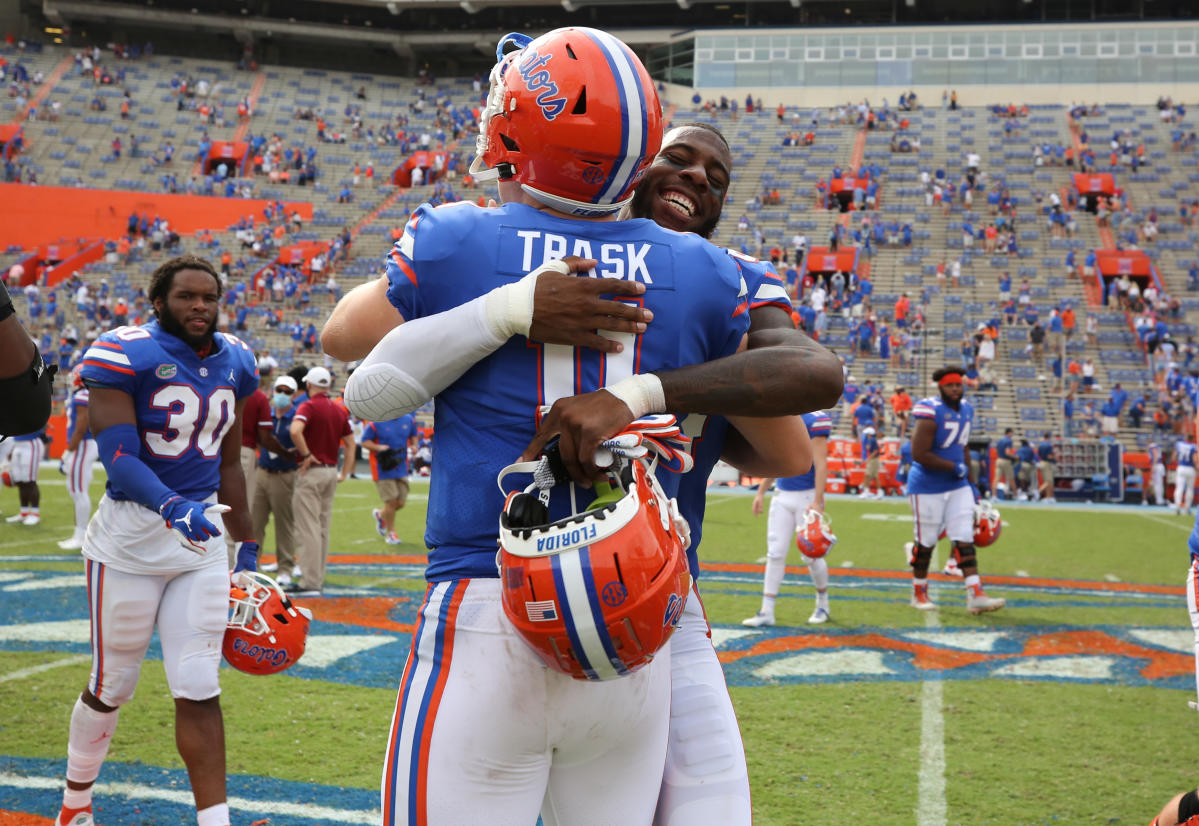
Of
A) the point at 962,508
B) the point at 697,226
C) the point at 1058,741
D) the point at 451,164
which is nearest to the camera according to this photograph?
the point at 697,226

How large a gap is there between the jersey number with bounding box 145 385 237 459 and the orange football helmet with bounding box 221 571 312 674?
1.74ft

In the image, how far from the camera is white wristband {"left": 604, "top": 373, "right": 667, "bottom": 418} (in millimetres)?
1790

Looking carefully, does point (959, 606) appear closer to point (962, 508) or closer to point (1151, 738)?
point (962, 508)

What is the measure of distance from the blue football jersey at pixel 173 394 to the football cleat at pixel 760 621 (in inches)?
195

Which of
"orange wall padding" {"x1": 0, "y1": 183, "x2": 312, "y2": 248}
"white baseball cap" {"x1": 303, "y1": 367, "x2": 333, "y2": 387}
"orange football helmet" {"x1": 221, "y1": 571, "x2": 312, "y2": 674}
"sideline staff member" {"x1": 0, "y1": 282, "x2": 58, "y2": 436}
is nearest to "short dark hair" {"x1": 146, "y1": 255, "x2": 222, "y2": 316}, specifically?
"orange football helmet" {"x1": 221, "y1": 571, "x2": 312, "y2": 674}

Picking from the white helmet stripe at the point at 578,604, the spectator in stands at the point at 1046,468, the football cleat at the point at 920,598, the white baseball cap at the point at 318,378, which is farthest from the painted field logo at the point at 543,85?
the spectator in stands at the point at 1046,468

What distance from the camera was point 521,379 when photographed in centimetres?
185

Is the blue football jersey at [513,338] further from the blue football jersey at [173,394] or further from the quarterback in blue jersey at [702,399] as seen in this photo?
the blue football jersey at [173,394]

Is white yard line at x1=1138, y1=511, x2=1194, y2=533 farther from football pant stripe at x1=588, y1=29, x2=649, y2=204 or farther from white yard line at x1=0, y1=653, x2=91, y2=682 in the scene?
football pant stripe at x1=588, y1=29, x2=649, y2=204

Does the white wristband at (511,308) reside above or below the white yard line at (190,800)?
above

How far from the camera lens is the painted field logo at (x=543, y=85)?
185cm

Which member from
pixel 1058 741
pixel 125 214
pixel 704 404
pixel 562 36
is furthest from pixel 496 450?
pixel 125 214

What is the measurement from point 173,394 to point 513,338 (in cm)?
256

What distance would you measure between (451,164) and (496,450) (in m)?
41.8
